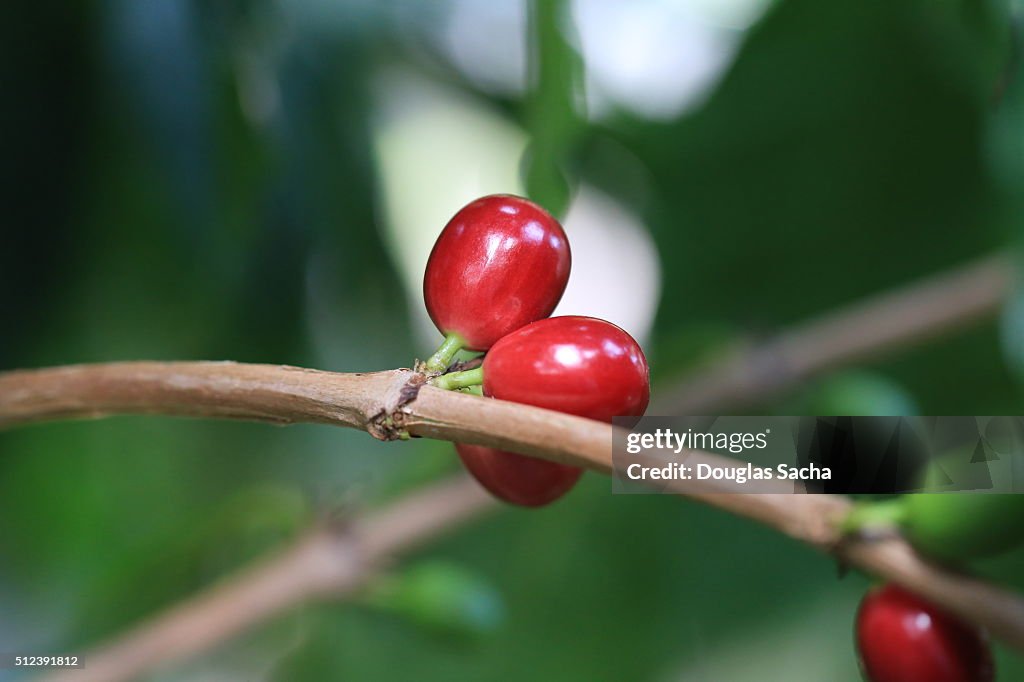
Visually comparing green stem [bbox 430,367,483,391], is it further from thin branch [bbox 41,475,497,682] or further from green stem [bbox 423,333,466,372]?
thin branch [bbox 41,475,497,682]

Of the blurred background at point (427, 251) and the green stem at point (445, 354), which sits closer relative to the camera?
the green stem at point (445, 354)

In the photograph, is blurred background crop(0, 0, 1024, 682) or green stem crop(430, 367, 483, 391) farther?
blurred background crop(0, 0, 1024, 682)

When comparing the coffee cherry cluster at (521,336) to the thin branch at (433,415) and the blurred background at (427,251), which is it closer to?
the thin branch at (433,415)

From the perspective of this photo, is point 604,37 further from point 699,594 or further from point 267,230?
point 699,594

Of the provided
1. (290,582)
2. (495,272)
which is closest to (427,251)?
(290,582)

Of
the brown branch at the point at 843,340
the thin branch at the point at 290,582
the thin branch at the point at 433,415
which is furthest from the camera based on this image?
the brown branch at the point at 843,340

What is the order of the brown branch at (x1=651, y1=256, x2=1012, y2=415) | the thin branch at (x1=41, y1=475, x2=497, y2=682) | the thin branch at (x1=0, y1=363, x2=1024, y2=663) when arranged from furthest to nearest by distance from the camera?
1. the brown branch at (x1=651, y1=256, x2=1012, y2=415)
2. the thin branch at (x1=41, y1=475, x2=497, y2=682)
3. the thin branch at (x1=0, y1=363, x2=1024, y2=663)

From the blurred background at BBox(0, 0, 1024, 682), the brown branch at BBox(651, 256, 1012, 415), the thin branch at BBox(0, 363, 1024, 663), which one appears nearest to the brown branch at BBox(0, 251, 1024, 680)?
the thin branch at BBox(0, 363, 1024, 663)

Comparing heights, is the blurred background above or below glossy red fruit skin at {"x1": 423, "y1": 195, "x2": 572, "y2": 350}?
above

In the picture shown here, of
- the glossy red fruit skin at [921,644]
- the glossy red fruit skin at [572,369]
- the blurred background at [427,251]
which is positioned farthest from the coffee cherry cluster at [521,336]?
the blurred background at [427,251]

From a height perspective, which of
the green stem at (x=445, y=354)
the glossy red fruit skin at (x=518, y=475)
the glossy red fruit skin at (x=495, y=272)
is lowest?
the glossy red fruit skin at (x=518, y=475)
